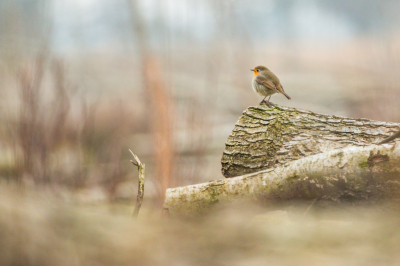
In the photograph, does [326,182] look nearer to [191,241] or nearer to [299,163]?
[299,163]

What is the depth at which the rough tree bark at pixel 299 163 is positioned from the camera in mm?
610

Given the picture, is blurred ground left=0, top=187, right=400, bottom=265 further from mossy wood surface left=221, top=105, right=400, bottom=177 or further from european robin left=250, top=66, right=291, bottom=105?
european robin left=250, top=66, right=291, bottom=105

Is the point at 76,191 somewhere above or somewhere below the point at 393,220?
below

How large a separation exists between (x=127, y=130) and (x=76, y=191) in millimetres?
707

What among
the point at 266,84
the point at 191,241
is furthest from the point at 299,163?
the point at 266,84

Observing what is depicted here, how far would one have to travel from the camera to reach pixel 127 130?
6.86 feet

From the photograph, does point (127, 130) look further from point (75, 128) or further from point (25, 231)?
point (25, 231)

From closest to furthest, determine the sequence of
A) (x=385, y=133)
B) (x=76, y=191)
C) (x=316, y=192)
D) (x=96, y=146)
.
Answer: (x=316, y=192) < (x=385, y=133) < (x=76, y=191) < (x=96, y=146)

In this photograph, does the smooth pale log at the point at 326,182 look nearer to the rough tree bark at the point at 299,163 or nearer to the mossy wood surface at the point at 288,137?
the rough tree bark at the point at 299,163

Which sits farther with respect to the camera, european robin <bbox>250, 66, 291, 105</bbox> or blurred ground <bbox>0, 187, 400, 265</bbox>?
european robin <bbox>250, 66, 291, 105</bbox>

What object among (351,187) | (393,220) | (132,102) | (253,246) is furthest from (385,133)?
(132,102)

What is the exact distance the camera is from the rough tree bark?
61 centimetres

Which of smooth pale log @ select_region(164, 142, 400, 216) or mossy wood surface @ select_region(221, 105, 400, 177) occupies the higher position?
mossy wood surface @ select_region(221, 105, 400, 177)

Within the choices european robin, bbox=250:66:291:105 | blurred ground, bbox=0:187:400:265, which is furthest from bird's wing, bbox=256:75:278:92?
blurred ground, bbox=0:187:400:265
